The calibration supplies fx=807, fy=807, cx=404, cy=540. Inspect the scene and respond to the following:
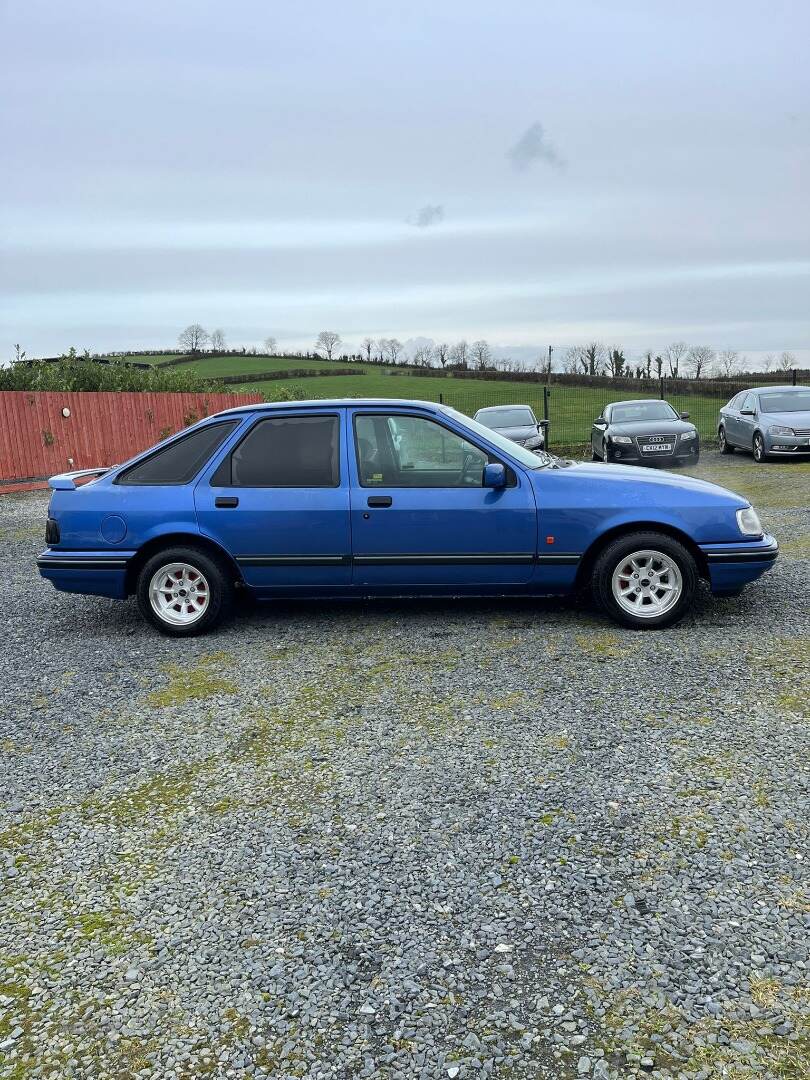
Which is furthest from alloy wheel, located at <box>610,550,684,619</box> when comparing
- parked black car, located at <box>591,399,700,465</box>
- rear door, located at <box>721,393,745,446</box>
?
rear door, located at <box>721,393,745,446</box>

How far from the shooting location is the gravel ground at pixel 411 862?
7.15ft

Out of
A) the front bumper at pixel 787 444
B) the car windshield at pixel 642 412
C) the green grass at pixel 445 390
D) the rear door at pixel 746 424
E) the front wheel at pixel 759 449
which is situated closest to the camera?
the front bumper at pixel 787 444

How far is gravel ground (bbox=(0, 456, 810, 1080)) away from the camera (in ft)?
7.15

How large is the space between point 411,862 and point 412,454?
3.32 meters

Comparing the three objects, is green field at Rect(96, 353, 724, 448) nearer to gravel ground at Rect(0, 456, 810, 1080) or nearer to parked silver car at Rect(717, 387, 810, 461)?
parked silver car at Rect(717, 387, 810, 461)

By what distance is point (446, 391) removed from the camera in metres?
43.4

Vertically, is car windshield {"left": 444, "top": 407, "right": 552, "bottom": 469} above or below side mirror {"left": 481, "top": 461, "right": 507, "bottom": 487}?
above

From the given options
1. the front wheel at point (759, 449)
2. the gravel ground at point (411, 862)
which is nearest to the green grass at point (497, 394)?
the front wheel at point (759, 449)

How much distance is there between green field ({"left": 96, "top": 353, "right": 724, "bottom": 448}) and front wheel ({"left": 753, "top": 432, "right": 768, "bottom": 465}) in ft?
16.2

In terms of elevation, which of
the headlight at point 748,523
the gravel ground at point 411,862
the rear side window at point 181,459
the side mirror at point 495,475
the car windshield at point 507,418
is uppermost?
the car windshield at point 507,418

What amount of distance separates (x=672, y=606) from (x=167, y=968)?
4.11 metres

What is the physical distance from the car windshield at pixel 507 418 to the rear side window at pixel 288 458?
36.5 ft

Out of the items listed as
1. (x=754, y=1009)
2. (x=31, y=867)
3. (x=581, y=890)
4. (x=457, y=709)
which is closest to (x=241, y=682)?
(x=457, y=709)

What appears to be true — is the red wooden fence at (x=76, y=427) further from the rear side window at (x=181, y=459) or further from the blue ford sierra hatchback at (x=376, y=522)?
the rear side window at (x=181, y=459)
